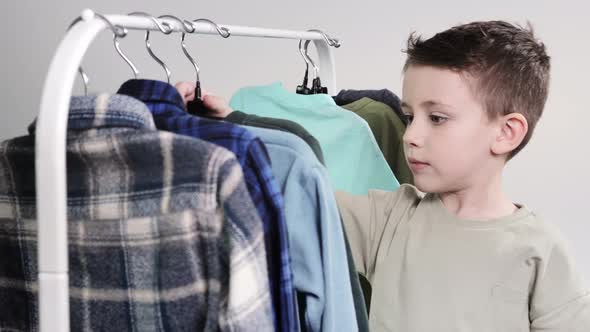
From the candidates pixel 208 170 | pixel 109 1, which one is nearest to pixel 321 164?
pixel 208 170

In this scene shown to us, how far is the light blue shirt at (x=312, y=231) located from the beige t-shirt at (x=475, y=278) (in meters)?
0.26

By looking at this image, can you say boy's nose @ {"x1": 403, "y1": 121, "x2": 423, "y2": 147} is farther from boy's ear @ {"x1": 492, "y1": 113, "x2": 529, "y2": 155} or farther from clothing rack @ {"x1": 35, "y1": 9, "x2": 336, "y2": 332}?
clothing rack @ {"x1": 35, "y1": 9, "x2": 336, "y2": 332}

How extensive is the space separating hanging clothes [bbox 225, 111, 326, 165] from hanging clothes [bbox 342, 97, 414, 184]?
363 millimetres

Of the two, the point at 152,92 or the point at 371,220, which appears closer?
the point at 152,92

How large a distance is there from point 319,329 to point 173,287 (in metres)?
0.20

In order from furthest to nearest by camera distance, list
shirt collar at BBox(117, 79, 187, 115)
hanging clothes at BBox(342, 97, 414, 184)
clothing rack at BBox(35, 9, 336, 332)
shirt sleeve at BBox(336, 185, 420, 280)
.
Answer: hanging clothes at BBox(342, 97, 414, 184) → shirt sleeve at BBox(336, 185, 420, 280) → shirt collar at BBox(117, 79, 187, 115) → clothing rack at BBox(35, 9, 336, 332)

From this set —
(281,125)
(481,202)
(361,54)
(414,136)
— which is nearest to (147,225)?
(281,125)

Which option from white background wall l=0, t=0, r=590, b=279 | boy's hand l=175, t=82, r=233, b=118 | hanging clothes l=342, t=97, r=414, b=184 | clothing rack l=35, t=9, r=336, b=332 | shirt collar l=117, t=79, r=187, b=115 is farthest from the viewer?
white background wall l=0, t=0, r=590, b=279

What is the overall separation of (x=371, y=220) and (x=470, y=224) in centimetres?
15

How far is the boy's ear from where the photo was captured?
116 cm

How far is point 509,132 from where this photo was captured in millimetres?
1170

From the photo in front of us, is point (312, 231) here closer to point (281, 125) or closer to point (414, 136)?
point (281, 125)

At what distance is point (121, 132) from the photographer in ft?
2.65

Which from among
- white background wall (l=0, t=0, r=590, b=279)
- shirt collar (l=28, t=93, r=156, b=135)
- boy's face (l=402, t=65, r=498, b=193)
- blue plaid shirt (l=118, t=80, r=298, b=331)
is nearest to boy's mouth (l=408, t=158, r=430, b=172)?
boy's face (l=402, t=65, r=498, b=193)
